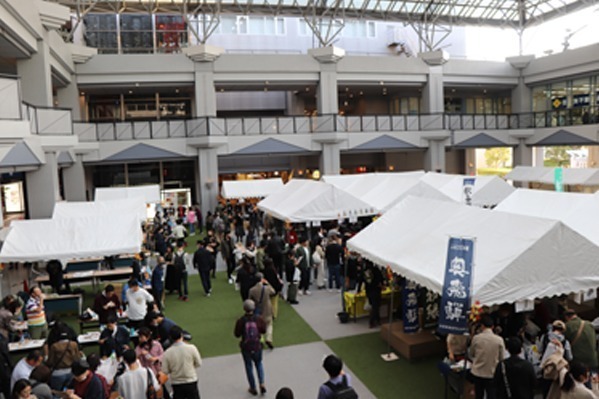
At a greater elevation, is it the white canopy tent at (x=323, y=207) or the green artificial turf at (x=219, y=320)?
the white canopy tent at (x=323, y=207)

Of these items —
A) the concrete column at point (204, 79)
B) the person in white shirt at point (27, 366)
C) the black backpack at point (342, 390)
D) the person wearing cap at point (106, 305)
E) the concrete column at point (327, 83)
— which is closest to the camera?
the black backpack at point (342, 390)

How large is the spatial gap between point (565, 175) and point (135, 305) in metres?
19.9

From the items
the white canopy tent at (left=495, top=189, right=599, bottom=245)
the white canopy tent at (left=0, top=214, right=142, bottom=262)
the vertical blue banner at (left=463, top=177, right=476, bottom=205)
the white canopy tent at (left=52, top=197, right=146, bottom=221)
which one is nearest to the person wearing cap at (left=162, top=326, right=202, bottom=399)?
the white canopy tent at (left=0, top=214, right=142, bottom=262)

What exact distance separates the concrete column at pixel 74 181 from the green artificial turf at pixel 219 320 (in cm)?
1340

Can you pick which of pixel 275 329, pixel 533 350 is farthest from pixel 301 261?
pixel 533 350

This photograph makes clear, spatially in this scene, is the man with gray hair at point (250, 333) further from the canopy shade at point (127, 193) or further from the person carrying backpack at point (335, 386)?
the canopy shade at point (127, 193)

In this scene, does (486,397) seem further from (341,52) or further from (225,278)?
(341,52)

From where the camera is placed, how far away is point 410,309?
912cm

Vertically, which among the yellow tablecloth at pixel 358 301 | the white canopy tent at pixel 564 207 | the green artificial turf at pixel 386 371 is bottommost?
the green artificial turf at pixel 386 371

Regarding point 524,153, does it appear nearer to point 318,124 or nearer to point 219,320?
point 318,124

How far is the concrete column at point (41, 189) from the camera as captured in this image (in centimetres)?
1731

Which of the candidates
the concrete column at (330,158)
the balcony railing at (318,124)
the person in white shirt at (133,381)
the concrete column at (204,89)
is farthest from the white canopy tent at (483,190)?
the person in white shirt at (133,381)

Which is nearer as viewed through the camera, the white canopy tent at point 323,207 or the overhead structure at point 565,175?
the white canopy tent at point 323,207

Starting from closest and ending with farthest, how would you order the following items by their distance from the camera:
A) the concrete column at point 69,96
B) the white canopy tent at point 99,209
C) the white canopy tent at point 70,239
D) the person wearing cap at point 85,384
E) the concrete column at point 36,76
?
the person wearing cap at point 85,384 < the white canopy tent at point 70,239 < the white canopy tent at point 99,209 < the concrete column at point 36,76 < the concrete column at point 69,96
